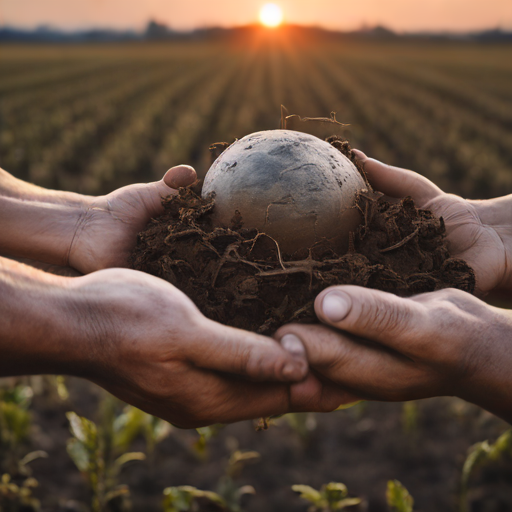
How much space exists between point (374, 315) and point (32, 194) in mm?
1999

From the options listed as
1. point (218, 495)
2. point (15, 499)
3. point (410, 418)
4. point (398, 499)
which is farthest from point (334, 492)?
point (15, 499)

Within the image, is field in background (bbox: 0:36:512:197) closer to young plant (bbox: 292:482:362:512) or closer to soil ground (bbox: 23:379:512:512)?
soil ground (bbox: 23:379:512:512)

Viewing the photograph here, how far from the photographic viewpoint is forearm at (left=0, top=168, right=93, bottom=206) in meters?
2.67

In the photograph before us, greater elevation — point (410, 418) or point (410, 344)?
point (410, 344)

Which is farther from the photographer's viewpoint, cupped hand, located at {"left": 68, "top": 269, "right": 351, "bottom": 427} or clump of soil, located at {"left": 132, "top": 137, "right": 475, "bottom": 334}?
clump of soil, located at {"left": 132, "top": 137, "right": 475, "bottom": 334}

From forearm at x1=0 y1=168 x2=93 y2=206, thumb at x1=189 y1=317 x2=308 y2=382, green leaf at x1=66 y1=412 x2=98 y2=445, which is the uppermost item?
forearm at x1=0 y1=168 x2=93 y2=206

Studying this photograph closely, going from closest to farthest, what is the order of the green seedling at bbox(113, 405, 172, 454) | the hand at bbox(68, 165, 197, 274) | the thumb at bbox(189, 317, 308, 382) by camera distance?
the thumb at bbox(189, 317, 308, 382) < the hand at bbox(68, 165, 197, 274) < the green seedling at bbox(113, 405, 172, 454)

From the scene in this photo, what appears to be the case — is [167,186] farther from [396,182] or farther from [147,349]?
[396,182]

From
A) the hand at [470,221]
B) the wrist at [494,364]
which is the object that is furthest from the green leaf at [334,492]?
the hand at [470,221]

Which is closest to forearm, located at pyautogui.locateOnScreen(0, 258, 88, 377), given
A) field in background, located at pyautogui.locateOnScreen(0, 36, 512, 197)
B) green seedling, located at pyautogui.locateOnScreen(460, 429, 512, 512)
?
green seedling, located at pyautogui.locateOnScreen(460, 429, 512, 512)

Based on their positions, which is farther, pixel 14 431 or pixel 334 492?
pixel 14 431

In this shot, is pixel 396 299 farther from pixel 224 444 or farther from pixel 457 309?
pixel 224 444

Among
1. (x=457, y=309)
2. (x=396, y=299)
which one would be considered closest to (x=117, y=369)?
(x=396, y=299)

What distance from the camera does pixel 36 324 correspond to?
169cm
